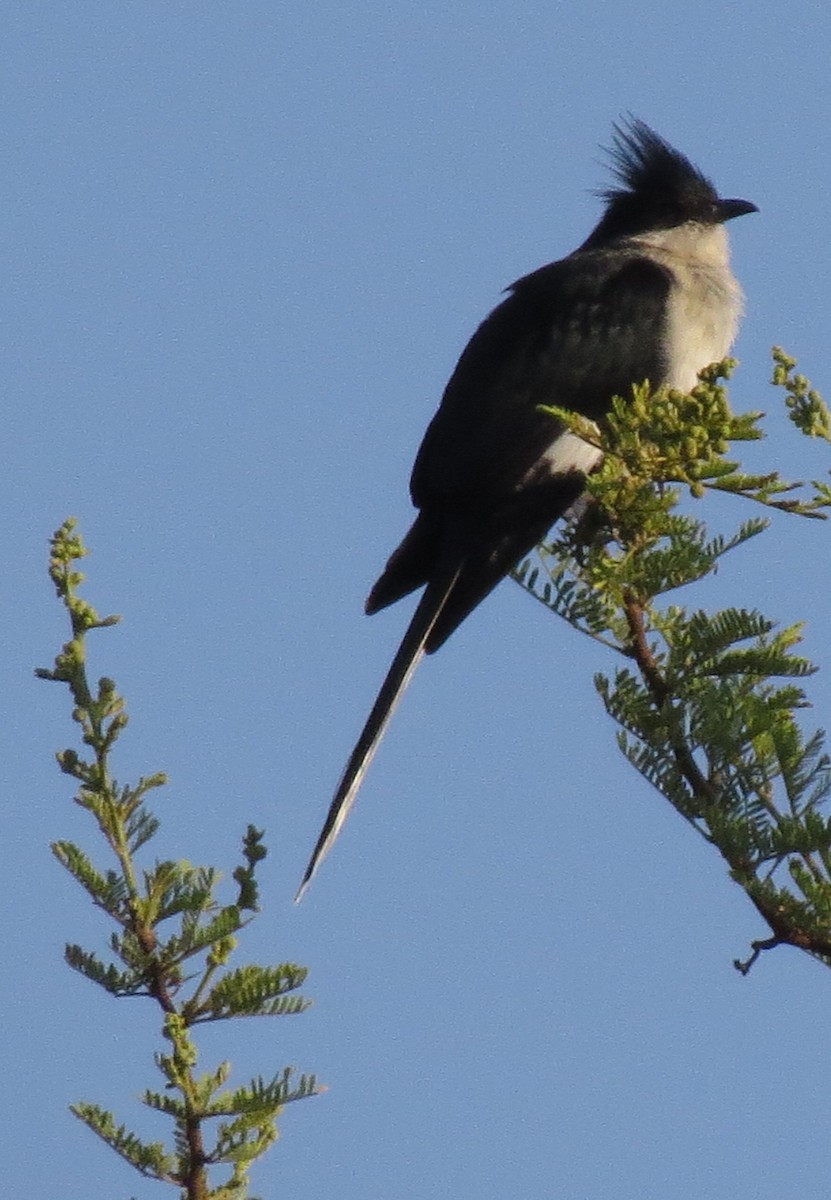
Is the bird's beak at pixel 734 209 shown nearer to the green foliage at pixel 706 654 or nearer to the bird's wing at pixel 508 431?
the bird's wing at pixel 508 431

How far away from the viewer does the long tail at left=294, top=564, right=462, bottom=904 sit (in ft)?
14.2

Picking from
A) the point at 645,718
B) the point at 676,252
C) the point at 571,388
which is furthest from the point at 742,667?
the point at 676,252

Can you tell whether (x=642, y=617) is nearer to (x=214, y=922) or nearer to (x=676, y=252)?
(x=214, y=922)

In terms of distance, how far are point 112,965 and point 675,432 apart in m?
1.52

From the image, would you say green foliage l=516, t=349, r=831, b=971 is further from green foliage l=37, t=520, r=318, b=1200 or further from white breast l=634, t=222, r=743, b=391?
white breast l=634, t=222, r=743, b=391

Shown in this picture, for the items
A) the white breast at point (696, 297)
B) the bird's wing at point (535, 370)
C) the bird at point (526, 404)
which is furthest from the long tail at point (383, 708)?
A: the white breast at point (696, 297)

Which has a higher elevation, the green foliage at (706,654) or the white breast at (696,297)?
the white breast at (696,297)

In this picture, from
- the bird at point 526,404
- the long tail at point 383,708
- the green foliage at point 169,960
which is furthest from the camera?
the bird at point 526,404

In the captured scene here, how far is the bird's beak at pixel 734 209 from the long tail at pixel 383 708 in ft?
8.19

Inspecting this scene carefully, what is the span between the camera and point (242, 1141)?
227cm

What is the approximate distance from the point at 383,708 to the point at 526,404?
1.32 meters

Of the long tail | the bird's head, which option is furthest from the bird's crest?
the long tail

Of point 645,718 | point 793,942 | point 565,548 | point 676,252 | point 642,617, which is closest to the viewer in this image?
point 793,942

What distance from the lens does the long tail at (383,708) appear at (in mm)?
4340
